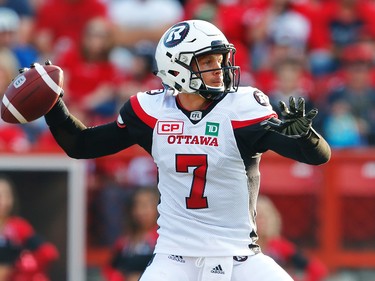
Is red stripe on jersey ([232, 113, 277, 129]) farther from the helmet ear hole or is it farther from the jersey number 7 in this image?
the helmet ear hole

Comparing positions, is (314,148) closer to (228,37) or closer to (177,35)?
(177,35)

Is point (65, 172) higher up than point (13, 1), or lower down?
lower down

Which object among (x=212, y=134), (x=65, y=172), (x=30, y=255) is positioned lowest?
(x=30, y=255)

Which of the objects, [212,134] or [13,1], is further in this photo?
[13,1]

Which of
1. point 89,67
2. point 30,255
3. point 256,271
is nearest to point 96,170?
point 30,255

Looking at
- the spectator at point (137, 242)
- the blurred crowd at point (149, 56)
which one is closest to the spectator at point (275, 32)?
the blurred crowd at point (149, 56)

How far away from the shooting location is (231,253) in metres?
5.25

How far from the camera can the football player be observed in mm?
5246

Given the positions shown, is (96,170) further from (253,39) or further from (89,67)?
(253,39)

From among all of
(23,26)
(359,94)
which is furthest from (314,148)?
(23,26)

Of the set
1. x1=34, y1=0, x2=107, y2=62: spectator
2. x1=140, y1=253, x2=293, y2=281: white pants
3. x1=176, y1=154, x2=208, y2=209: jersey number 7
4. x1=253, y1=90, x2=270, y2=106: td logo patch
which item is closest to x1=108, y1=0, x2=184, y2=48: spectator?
x1=34, y1=0, x2=107, y2=62: spectator

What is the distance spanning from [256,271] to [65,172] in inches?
142

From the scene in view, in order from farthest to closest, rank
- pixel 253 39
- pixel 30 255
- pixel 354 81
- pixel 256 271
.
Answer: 1. pixel 253 39
2. pixel 354 81
3. pixel 30 255
4. pixel 256 271

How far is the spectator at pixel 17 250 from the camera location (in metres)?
8.34
